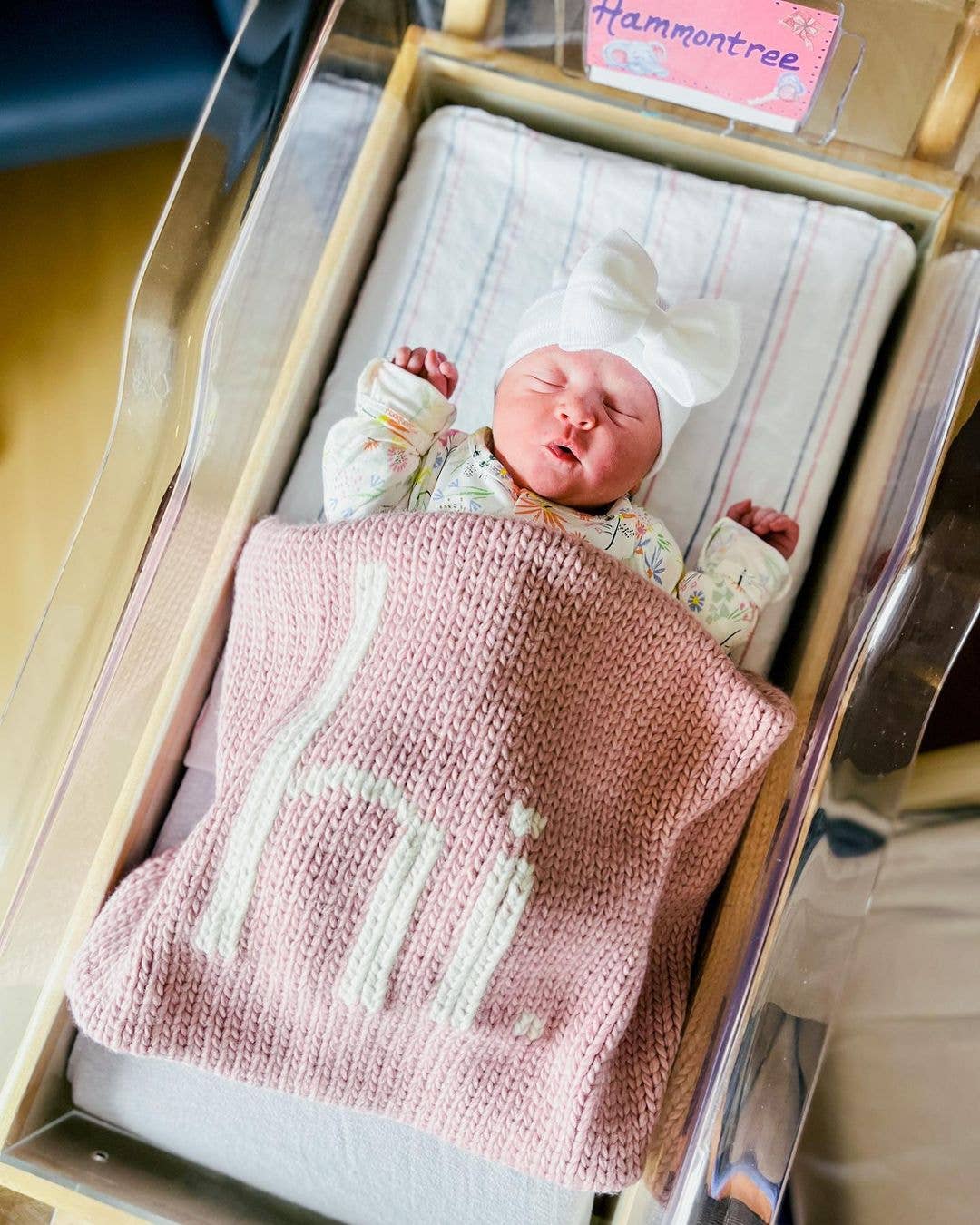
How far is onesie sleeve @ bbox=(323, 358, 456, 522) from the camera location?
90 centimetres

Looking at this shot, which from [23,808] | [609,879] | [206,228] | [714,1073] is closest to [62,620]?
[23,808]

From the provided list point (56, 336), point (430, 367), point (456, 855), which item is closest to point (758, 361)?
point (430, 367)

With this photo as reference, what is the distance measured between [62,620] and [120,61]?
68 cm

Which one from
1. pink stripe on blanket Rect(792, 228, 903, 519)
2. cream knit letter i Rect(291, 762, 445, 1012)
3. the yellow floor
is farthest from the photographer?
the yellow floor

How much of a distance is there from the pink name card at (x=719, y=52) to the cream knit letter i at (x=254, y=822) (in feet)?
1.91

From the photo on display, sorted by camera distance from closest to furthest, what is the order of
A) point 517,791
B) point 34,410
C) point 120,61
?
point 517,791, point 120,61, point 34,410

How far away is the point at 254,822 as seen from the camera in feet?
2.55

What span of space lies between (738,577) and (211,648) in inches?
20.0

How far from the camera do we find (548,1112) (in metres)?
0.81

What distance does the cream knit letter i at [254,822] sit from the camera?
0.77 meters

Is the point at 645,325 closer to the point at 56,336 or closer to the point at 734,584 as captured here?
the point at 734,584

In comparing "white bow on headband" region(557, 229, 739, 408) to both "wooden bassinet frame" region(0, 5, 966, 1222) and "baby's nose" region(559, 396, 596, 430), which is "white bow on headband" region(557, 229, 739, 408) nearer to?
"baby's nose" region(559, 396, 596, 430)

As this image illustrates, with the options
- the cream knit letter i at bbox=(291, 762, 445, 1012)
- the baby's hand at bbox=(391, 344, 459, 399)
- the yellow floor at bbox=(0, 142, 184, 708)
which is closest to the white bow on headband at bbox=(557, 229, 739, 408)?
the baby's hand at bbox=(391, 344, 459, 399)

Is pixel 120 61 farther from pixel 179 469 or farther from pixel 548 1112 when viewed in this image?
pixel 548 1112
